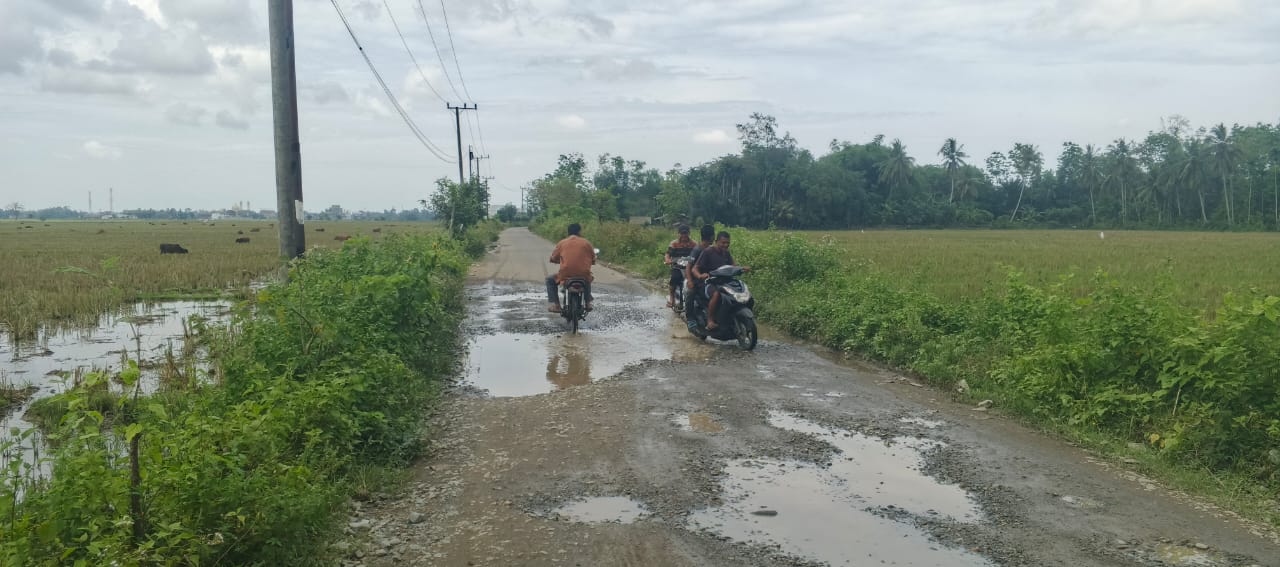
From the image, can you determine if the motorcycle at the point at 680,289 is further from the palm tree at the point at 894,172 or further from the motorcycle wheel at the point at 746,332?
the palm tree at the point at 894,172

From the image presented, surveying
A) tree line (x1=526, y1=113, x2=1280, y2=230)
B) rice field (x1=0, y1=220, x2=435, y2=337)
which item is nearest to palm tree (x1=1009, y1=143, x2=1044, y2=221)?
tree line (x1=526, y1=113, x2=1280, y2=230)

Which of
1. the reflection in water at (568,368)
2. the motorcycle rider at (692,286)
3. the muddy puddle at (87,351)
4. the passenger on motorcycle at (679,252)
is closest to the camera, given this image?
the reflection in water at (568,368)

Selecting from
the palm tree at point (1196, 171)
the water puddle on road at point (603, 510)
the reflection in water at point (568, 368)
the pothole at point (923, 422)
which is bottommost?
the pothole at point (923, 422)

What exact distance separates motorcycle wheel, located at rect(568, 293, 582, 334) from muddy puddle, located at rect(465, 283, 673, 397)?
21 cm

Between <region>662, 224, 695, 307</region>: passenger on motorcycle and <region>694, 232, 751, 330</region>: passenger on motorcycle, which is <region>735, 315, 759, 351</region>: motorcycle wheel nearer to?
<region>694, 232, 751, 330</region>: passenger on motorcycle

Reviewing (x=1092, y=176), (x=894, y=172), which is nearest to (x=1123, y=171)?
(x=1092, y=176)

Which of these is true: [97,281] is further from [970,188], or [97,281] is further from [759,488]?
[970,188]

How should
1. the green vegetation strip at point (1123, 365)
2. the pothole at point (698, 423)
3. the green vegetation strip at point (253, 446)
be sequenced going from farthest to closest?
the pothole at point (698, 423), the green vegetation strip at point (1123, 365), the green vegetation strip at point (253, 446)

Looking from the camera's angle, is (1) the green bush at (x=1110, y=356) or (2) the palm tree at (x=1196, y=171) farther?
(2) the palm tree at (x=1196, y=171)

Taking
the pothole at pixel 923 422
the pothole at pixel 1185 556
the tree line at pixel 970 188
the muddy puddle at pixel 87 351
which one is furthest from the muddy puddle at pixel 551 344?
the tree line at pixel 970 188

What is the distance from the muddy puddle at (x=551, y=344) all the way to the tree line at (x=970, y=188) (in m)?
48.7

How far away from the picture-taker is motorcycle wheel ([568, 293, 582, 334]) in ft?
39.4

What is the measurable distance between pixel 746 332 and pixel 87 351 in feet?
28.0

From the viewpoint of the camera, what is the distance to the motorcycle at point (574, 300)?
11984mm
